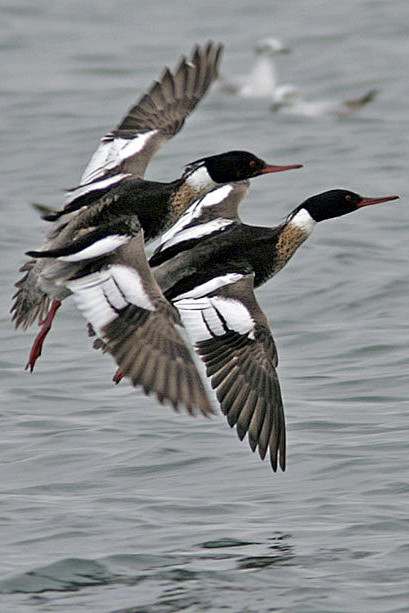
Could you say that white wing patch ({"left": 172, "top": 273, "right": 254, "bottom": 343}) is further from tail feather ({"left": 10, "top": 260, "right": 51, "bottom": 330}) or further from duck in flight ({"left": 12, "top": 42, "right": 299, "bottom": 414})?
tail feather ({"left": 10, "top": 260, "right": 51, "bottom": 330})

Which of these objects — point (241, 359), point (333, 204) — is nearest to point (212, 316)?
point (241, 359)

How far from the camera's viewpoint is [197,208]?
8.28 m

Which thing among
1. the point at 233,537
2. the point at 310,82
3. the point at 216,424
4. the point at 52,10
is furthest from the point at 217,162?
the point at 52,10

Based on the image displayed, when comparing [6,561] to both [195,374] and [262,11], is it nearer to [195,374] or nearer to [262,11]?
[195,374]

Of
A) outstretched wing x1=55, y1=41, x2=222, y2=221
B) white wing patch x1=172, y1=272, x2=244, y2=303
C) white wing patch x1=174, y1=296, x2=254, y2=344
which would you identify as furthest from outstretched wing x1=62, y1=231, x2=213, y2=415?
outstretched wing x1=55, y1=41, x2=222, y2=221

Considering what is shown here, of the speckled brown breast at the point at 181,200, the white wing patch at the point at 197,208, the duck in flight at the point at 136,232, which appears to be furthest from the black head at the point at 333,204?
the speckled brown breast at the point at 181,200

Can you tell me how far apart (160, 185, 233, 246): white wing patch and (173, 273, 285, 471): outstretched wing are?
91 cm

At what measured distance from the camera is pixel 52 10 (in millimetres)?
19734

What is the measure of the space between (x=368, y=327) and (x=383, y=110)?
638cm

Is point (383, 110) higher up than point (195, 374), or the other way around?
point (195, 374)

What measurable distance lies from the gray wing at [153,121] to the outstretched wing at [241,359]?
61.1 inches

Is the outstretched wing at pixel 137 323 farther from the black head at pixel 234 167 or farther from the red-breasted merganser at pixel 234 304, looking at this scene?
the black head at pixel 234 167

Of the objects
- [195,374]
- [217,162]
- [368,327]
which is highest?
[217,162]

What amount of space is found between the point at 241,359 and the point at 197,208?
1425mm
